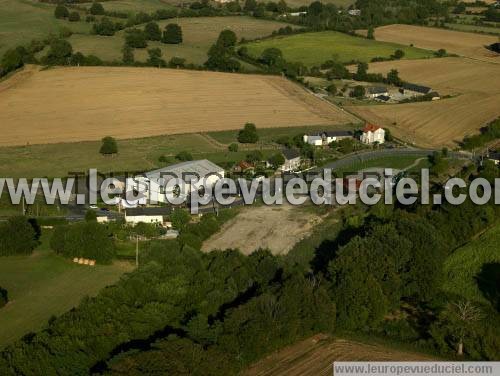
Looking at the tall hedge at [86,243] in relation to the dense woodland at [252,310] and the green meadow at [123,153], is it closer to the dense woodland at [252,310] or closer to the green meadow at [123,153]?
the dense woodland at [252,310]

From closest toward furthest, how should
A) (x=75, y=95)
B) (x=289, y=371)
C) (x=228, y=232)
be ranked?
(x=289, y=371), (x=228, y=232), (x=75, y=95)

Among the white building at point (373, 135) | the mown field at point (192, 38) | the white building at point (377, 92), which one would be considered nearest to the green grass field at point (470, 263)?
the white building at point (373, 135)

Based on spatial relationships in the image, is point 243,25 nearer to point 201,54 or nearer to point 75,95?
point 201,54

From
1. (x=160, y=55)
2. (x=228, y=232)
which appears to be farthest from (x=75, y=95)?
(x=228, y=232)

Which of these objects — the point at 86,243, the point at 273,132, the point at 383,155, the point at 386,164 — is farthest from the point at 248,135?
the point at 86,243

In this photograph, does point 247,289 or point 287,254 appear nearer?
point 247,289

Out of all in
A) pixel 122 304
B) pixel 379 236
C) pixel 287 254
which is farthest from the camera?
pixel 287 254
